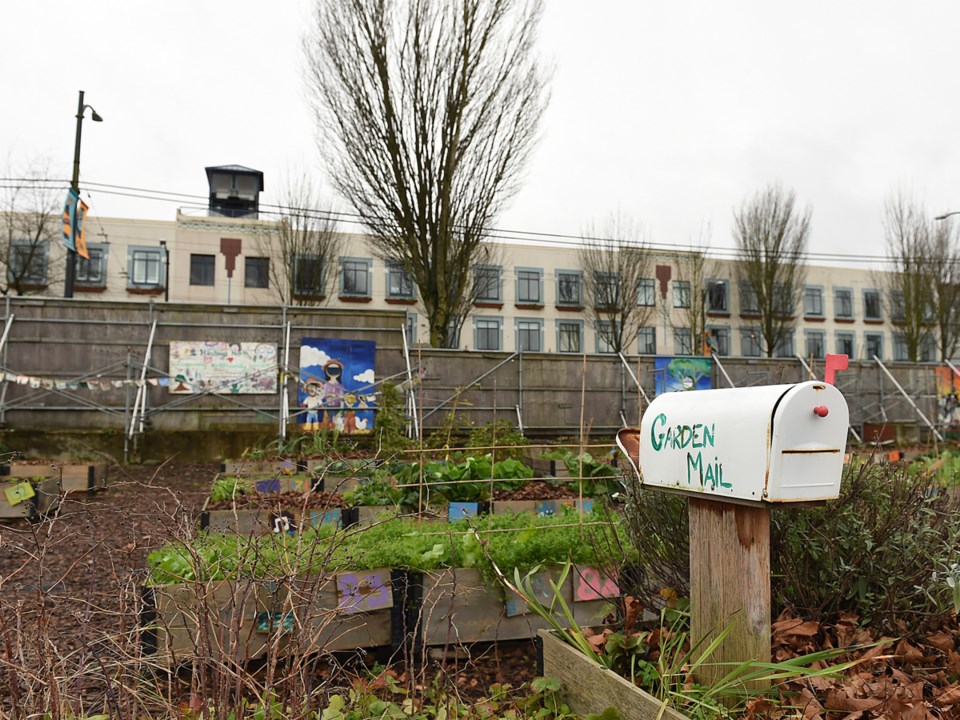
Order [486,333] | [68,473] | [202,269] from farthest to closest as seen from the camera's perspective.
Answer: [486,333], [202,269], [68,473]

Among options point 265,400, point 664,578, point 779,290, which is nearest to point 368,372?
point 265,400

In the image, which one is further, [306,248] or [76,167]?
[306,248]

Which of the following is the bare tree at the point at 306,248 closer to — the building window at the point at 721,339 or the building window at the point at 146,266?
the building window at the point at 146,266

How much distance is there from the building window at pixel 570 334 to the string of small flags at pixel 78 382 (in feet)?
73.4

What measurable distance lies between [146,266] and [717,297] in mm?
27114

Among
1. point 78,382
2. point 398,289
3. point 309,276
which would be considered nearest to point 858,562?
point 78,382

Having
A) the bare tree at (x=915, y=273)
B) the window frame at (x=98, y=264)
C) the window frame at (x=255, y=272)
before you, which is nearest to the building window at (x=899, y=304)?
the bare tree at (x=915, y=273)

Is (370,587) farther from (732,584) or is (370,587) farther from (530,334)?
(530,334)

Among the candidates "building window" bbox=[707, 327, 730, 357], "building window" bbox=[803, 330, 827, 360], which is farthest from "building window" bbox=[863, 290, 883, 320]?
"building window" bbox=[707, 327, 730, 357]

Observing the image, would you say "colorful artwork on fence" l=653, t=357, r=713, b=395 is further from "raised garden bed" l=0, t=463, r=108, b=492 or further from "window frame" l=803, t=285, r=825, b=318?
"window frame" l=803, t=285, r=825, b=318

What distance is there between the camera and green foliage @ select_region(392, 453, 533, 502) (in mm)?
6363

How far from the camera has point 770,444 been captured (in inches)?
75.1

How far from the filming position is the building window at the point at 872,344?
1478 inches

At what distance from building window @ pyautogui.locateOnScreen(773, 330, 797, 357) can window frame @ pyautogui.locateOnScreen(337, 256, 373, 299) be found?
1900cm
